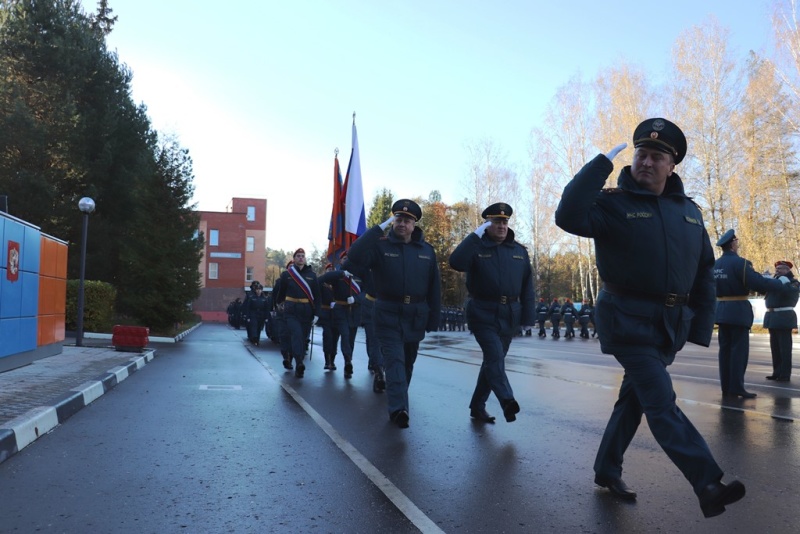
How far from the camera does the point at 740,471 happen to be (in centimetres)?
454

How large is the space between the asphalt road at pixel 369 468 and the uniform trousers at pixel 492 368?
33 cm

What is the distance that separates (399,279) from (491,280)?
2.94ft

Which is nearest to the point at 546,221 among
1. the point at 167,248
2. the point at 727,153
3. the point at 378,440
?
the point at 727,153

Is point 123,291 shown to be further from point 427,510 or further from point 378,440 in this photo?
point 427,510

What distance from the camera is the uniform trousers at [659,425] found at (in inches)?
123

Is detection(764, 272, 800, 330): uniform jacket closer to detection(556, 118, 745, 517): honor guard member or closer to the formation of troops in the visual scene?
the formation of troops

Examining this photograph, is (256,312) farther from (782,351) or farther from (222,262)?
(222,262)

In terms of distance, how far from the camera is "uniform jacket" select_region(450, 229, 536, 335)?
6262mm

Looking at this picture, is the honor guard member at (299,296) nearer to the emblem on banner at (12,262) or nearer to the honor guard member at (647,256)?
the emblem on banner at (12,262)

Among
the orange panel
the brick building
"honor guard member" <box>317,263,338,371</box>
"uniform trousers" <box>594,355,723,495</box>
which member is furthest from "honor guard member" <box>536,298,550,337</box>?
the brick building

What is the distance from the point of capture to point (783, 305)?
9914mm

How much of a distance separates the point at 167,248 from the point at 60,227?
422cm

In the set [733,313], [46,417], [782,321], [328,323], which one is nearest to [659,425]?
[46,417]

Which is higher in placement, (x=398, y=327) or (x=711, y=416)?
(x=398, y=327)
